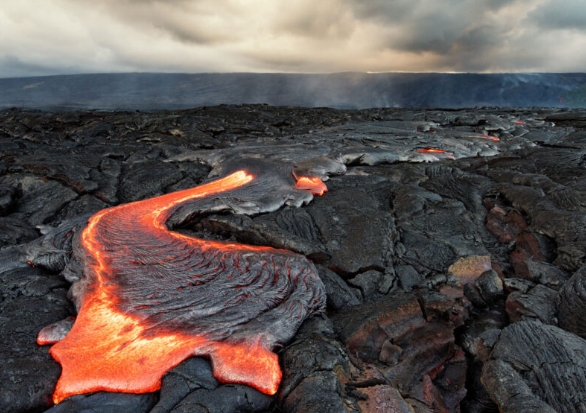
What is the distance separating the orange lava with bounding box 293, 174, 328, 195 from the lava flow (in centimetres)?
287

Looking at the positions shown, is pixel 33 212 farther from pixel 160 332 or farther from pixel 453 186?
pixel 453 186

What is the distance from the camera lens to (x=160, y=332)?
4.25m

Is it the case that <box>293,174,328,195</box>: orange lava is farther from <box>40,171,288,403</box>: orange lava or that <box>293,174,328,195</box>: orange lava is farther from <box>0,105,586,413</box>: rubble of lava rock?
<box>40,171,288,403</box>: orange lava

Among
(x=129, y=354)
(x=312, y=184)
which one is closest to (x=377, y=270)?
(x=312, y=184)

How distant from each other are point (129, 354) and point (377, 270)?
4.04 meters

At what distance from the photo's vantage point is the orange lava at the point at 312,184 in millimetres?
8711

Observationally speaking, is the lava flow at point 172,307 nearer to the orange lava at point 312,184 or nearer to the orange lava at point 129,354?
the orange lava at point 129,354

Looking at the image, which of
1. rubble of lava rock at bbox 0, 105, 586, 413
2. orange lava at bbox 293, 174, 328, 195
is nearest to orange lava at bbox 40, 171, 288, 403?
rubble of lava rock at bbox 0, 105, 586, 413

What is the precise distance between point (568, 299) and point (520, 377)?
1788 millimetres

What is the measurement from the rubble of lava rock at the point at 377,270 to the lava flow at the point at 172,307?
0.18 metres

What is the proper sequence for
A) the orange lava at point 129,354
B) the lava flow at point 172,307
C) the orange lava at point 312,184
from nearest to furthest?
1. the orange lava at point 129,354
2. the lava flow at point 172,307
3. the orange lava at point 312,184

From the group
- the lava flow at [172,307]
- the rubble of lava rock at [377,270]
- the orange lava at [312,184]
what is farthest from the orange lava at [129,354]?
the orange lava at [312,184]

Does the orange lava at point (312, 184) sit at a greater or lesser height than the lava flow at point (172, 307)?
greater

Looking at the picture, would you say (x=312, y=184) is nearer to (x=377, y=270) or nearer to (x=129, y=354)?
(x=377, y=270)
